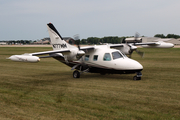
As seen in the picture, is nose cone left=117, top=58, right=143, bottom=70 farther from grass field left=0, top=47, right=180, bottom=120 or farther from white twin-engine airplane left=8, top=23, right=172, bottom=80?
grass field left=0, top=47, right=180, bottom=120

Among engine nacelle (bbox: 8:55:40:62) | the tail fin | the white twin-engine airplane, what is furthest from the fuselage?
engine nacelle (bbox: 8:55:40:62)

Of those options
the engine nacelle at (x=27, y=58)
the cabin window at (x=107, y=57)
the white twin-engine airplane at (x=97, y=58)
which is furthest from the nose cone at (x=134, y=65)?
the engine nacelle at (x=27, y=58)

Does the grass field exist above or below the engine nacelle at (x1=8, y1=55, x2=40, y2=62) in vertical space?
below

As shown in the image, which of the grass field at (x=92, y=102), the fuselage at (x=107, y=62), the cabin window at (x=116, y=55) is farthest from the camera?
the cabin window at (x=116, y=55)

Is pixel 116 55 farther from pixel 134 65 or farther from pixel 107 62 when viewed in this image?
pixel 134 65

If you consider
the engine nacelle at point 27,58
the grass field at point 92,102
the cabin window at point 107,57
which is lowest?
the grass field at point 92,102

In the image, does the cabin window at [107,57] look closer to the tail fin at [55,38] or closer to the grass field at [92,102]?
the grass field at [92,102]

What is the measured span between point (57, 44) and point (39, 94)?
927cm

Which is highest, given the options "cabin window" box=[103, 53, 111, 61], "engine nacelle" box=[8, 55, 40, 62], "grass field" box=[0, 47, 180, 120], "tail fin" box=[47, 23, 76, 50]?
"tail fin" box=[47, 23, 76, 50]

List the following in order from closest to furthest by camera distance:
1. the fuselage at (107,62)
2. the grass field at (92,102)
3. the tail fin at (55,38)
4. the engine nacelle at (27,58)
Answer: the grass field at (92,102) → the engine nacelle at (27,58) → the fuselage at (107,62) → the tail fin at (55,38)

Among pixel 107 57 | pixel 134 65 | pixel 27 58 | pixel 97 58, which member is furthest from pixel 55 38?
pixel 134 65

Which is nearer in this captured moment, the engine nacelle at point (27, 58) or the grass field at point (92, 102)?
the grass field at point (92, 102)

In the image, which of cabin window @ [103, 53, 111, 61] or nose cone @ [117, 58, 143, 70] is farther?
cabin window @ [103, 53, 111, 61]

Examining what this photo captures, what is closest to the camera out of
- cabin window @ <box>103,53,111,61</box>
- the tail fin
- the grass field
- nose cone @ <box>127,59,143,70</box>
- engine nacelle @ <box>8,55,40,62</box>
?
the grass field
